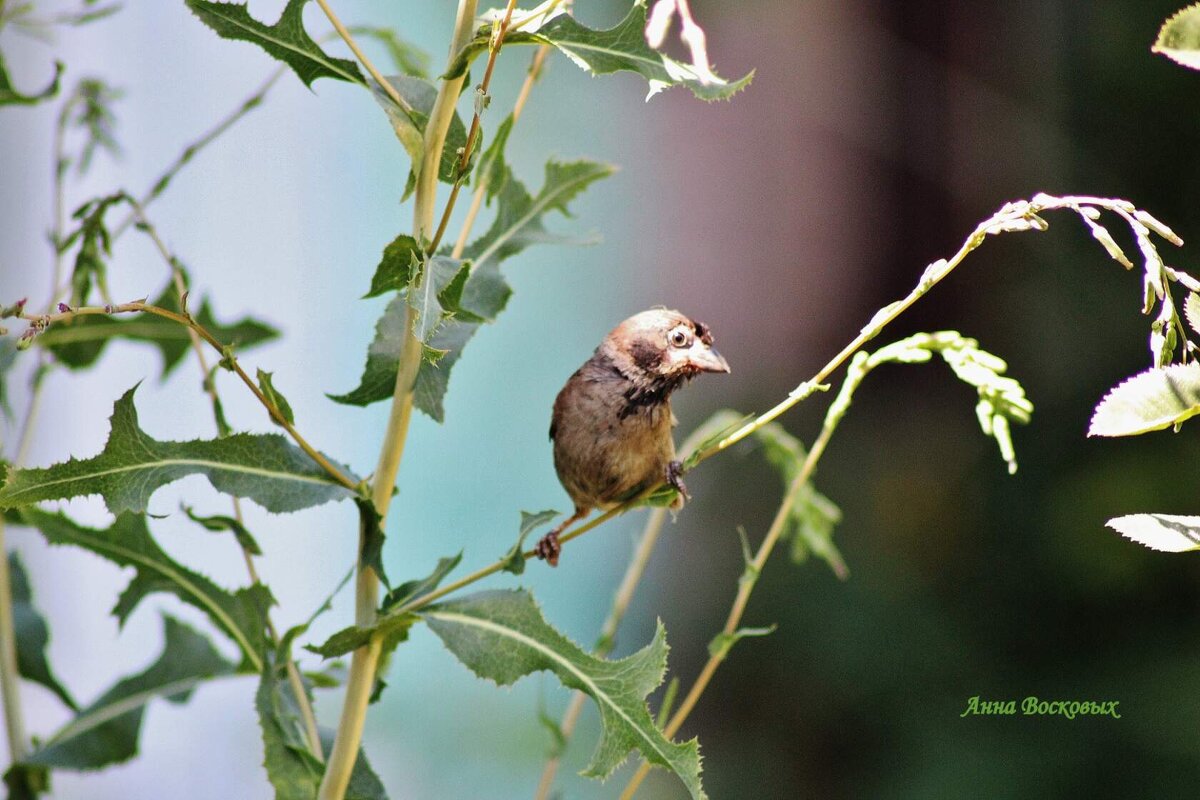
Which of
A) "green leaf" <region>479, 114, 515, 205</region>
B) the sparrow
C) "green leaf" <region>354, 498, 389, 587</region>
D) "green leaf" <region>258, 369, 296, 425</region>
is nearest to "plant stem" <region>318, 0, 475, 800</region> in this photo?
"green leaf" <region>354, 498, 389, 587</region>

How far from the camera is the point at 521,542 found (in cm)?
134

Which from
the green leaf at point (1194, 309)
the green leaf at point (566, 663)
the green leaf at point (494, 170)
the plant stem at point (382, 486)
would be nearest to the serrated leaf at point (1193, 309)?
the green leaf at point (1194, 309)

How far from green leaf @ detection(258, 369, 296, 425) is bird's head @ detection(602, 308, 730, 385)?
2.79 feet

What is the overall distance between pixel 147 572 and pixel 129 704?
1.02ft

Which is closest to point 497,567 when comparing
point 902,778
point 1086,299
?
point 902,778

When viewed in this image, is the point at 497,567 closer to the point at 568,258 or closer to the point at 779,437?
the point at 779,437

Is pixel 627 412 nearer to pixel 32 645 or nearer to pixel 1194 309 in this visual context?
pixel 32 645

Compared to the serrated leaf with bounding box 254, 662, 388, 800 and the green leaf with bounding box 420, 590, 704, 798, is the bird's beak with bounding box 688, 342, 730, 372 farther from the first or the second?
the serrated leaf with bounding box 254, 662, 388, 800

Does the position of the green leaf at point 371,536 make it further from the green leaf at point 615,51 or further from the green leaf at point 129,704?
the green leaf at point 129,704

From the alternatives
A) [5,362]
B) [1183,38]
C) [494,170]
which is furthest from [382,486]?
[1183,38]

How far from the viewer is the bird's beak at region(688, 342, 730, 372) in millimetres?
1941

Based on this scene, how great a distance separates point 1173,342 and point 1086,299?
2.92m

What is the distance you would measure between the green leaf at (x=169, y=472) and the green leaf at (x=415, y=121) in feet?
1.13

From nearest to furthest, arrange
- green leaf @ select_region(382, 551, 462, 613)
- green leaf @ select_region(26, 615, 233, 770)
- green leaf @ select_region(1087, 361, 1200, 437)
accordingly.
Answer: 1. green leaf @ select_region(1087, 361, 1200, 437)
2. green leaf @ select_region(382, 551, 462, 613)
3. green leaf @ select_region(26, 615, 233, 770)
